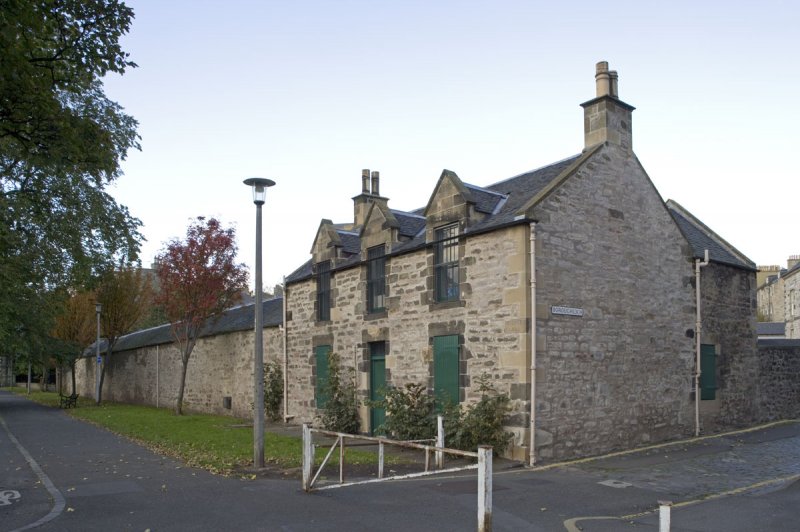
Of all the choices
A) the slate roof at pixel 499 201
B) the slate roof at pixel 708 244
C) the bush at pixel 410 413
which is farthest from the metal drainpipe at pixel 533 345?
the slate roof at pixel 708 244

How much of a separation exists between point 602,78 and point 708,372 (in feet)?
26.3

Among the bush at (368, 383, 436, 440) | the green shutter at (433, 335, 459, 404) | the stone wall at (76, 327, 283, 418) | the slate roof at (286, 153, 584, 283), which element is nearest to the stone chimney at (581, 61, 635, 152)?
the slate roof at (286, 153, 584, 283)

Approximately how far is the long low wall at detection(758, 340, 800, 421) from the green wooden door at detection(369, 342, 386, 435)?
10866 millimetres

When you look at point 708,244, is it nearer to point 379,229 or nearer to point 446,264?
point 446,264

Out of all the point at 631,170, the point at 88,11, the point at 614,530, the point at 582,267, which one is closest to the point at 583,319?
the point at 582,267

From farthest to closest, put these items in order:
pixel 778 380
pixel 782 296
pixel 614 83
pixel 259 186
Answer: pixel 782 296 → pixel 778 380 → pixel 614 83 → pixel 259 186

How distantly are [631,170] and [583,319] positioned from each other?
4088mm

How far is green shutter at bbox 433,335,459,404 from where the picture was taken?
14305 mm

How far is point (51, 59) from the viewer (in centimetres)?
852

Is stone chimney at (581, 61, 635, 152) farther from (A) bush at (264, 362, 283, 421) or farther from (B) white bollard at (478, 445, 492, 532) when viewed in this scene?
(A) bush at (264, 362, 283, 421)

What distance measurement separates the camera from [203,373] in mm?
27547

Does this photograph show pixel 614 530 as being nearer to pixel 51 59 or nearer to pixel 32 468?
pixel 51 59

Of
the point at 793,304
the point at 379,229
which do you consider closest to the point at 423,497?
the point at 379,229

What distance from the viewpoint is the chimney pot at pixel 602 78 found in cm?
1538
